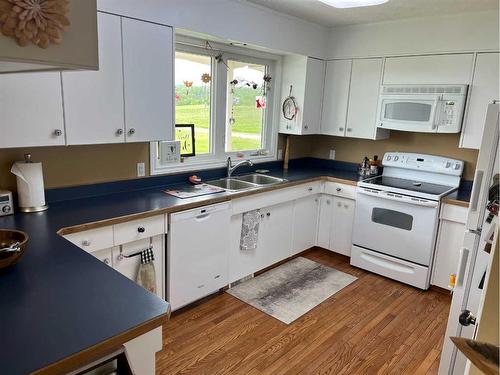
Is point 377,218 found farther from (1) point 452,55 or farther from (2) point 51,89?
(2) point 51,89

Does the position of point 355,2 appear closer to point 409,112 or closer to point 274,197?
point 409,112

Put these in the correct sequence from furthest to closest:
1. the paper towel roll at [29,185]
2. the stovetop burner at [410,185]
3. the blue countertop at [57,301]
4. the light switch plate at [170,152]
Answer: the stovetop burner at [410,185]
the light switch plate at [170,152]
the paper towel roll at [29,185]
the blue countertop at [57,301]

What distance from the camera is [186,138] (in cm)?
323

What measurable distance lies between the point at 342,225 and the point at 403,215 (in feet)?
2.24

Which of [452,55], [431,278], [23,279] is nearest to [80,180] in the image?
[23,279]

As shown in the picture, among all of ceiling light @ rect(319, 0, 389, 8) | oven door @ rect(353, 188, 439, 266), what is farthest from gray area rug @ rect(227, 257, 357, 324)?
ceiling light @ rect(319, 0, 389, 8)

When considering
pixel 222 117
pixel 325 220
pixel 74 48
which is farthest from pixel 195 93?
pixel 74 48

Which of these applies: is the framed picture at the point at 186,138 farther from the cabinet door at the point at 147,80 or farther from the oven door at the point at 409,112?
the oven door at the point at 409,112

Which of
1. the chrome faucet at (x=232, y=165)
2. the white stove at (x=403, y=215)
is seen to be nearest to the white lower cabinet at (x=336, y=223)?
the white stove at (x=403, y=215)

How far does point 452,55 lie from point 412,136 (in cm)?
85

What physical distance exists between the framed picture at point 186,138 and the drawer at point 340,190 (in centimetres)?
147

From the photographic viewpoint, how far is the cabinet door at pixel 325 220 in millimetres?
3879

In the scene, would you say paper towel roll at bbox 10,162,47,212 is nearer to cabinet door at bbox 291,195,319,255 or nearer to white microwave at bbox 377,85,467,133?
cabinet door at bbox 291,195,319,255

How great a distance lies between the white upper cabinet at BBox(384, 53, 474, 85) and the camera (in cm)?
317
